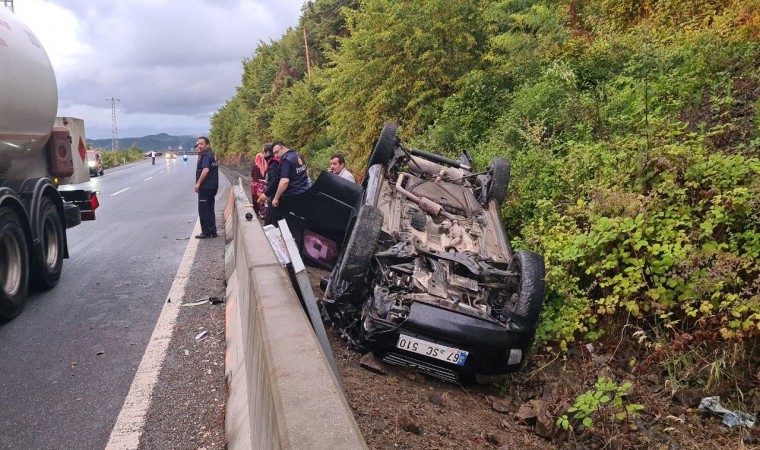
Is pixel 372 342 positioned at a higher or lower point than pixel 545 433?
higher

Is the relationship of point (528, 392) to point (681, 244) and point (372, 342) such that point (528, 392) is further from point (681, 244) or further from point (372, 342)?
point (681, 244)

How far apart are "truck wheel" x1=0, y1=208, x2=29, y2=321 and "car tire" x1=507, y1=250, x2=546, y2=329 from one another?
14.2 ft

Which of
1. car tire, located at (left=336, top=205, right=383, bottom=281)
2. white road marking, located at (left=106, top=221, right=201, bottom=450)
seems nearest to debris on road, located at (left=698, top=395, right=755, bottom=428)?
car tire, located at (left=336, top=205, right=383, bottom=281)

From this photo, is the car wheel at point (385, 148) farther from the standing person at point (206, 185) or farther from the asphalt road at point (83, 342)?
the standing person at point (206, 185)

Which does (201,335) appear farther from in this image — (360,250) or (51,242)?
(51,242)

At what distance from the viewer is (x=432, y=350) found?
346cm

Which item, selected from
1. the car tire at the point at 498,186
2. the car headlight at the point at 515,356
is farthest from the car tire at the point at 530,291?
the car tire at the point at 498,186

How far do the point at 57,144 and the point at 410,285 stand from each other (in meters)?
5.25

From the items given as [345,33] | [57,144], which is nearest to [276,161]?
[57,144]

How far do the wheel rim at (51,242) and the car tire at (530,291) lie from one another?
16.5 ft

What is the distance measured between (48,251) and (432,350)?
4.73 meters

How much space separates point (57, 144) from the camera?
636cm

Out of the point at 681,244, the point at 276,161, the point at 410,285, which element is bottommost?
the point at 410,285

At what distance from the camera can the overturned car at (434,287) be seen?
11.4ft
